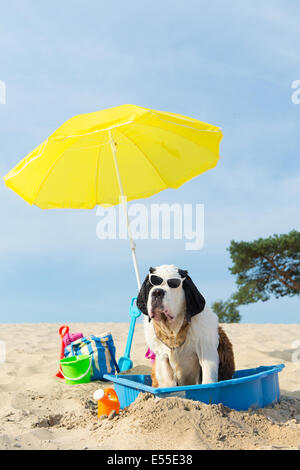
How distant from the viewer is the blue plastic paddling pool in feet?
9.02

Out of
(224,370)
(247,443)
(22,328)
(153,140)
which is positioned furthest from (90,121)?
(22,328)

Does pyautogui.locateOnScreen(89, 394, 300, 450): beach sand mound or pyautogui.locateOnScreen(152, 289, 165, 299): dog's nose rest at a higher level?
pyautogui.locateOnScreen(152, 289, 165, 299): dog's nose

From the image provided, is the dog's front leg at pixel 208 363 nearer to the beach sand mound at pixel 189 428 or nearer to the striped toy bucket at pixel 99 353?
the beach sand mound at pixel 189 428

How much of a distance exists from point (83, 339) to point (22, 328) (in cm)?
533

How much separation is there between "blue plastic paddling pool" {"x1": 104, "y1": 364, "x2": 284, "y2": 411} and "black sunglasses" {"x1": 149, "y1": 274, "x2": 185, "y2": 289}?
2.13ft

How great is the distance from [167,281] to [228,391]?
2.73ft

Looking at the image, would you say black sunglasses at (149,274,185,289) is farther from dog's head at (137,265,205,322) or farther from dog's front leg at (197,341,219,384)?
dog's front leg at (197,341,219,384)

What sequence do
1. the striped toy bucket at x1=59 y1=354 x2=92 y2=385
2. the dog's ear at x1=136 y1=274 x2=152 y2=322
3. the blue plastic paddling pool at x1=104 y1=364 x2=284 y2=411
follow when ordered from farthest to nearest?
A: the striped toy bucket at x1=59 y1=354 x2=92 y2=385, the dog's ear at x1=136 y1=274 x2=152 y2=322, the blue plastic paddling pool at x1=104 y1=364 x2=284 y2=411

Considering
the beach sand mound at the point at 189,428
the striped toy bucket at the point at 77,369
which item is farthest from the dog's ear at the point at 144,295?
the striped toy bucket at the point at 77,369

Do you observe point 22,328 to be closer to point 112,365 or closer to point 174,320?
point 112,365

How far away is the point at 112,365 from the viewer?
4684 mm

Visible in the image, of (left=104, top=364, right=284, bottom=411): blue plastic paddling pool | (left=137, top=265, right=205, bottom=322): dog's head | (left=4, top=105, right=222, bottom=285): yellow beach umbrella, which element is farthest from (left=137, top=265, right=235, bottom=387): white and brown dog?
(left=4, top=105, right=222, bottom=285): yellow beach umbrella

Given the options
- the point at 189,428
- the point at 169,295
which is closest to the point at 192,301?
the point at 169,295

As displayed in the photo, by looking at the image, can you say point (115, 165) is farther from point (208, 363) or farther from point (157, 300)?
point (208, 363)
